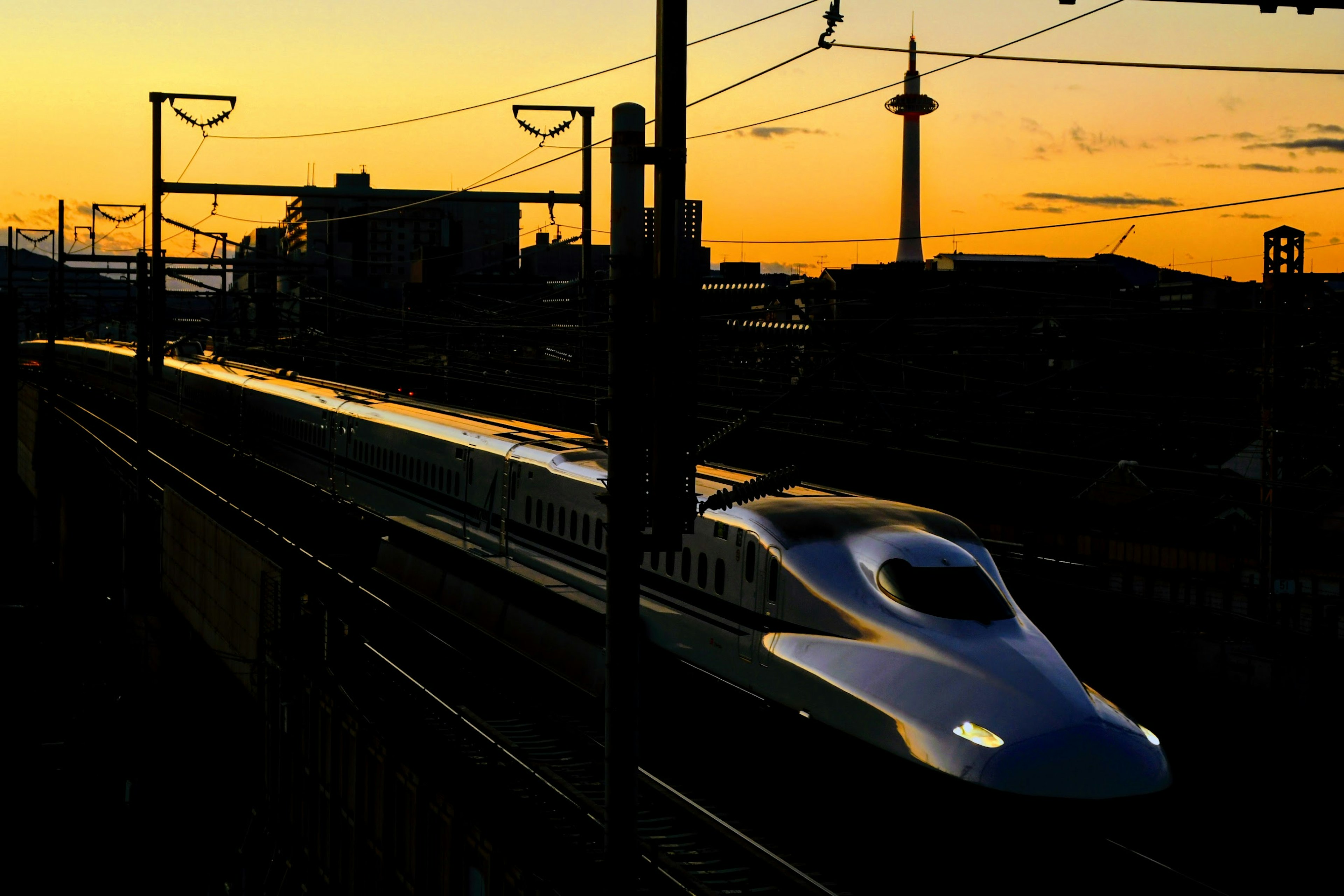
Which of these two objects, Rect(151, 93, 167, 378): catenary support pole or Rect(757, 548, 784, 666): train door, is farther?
Rect(151, 93, 167, 378): catenary support pole

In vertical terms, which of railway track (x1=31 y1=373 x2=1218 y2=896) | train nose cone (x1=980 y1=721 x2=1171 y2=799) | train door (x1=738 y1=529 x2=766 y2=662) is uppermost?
train door (x1=738 y1=529 x2=766 y2=662)

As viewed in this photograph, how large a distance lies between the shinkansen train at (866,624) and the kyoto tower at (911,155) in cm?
16880

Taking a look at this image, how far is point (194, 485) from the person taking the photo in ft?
116

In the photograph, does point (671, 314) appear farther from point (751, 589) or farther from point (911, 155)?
point (911, 155)

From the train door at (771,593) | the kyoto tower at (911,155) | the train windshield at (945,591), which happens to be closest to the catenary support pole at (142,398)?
the train door at (771,593)

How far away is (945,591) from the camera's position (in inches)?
523

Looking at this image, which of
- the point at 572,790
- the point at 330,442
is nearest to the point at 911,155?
the point at 330,442

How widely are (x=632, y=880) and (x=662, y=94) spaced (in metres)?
5.34

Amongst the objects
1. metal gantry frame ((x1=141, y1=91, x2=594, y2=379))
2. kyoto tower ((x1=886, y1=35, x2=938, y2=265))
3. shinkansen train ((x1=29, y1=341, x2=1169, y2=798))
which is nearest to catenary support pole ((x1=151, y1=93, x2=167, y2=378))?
metal gantry frame ((x1=141, y1=91, x2=594, y2=379))

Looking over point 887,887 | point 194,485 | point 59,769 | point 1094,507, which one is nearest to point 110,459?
point 194,485

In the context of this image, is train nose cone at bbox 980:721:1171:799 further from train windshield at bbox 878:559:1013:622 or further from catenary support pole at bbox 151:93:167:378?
catenary support pole at bbox 151:93:167:378

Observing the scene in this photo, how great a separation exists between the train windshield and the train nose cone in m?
1.75

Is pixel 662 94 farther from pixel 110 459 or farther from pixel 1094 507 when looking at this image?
pixel 110 459

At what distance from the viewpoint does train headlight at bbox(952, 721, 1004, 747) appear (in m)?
11.4
